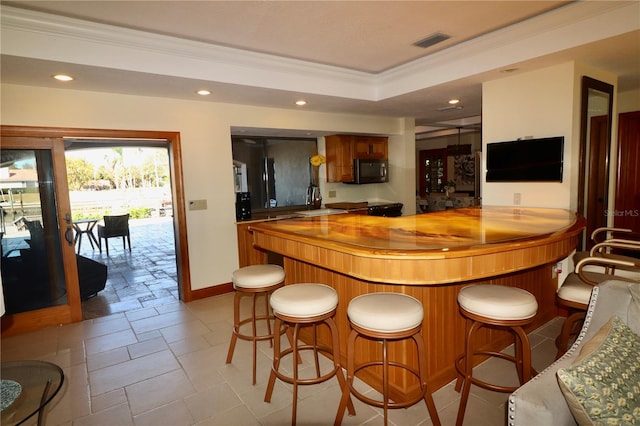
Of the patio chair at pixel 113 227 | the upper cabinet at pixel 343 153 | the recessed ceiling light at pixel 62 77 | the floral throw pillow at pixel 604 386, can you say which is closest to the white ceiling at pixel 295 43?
the recessed ceiling light at pixel 62 77

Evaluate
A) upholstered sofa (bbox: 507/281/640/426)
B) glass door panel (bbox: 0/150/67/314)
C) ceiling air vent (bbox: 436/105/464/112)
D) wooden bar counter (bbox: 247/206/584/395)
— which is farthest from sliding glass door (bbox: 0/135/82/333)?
ceiling air vent (bbox: 436/105/464/112)

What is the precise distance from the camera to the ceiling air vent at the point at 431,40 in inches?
126

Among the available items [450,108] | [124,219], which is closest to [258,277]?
[450,108]

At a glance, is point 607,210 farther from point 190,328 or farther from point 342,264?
point 190,328

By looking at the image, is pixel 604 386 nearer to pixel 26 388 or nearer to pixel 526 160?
pixel 26 388

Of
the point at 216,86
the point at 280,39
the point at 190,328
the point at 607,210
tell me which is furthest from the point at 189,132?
the point at 607,210

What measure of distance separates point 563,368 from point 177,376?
2464mm

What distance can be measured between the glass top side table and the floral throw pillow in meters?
2.12

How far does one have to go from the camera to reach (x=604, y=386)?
118 cm

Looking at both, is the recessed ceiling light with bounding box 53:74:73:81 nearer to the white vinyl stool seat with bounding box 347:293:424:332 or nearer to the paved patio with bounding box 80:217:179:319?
the paved patio with bounding box 80:217:179:319

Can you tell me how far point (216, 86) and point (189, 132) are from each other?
88 cm

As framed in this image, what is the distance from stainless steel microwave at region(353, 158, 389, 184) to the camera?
601cm

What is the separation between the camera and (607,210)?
14.8 feet

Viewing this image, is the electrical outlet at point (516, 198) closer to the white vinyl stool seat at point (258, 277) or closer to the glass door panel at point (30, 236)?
→ the white vinyl stool seat at point (258, 277)
